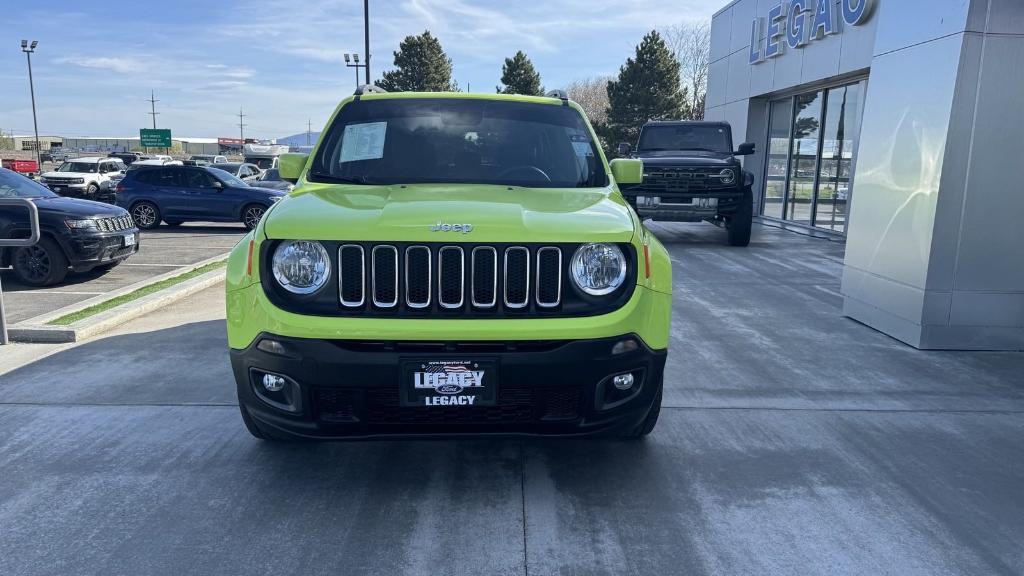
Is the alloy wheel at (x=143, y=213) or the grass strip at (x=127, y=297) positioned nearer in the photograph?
the grass strip at (x=127, y=297)

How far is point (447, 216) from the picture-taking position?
10.2 ft

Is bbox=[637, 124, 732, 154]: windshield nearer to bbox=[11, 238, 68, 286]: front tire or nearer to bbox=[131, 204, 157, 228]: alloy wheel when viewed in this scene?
bbox=[11, 238, 68, 286]: front tire

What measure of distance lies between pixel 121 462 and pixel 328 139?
6.89 ft

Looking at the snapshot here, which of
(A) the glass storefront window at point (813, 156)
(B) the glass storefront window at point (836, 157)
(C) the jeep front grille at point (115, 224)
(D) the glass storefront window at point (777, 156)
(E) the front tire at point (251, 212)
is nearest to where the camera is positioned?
(C) the jeep front grille at point (115, 224)

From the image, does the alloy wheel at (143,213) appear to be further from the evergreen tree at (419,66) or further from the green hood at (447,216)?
the evergreen tree at (419,66)

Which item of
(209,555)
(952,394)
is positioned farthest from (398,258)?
(952,394)

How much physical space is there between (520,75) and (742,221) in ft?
144

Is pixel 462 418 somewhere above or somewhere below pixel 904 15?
below

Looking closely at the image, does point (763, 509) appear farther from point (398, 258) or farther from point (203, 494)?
point (203, 494)

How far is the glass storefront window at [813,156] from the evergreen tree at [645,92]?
25.4 metres

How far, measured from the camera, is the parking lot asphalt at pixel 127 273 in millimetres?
7488

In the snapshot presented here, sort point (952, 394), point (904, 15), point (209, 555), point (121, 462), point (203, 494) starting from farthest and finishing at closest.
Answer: point (904, 15) → point (952, 394) → point (121, 462) → point (203, 494) → point (209, 555)

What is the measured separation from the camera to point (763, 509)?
3238 mm

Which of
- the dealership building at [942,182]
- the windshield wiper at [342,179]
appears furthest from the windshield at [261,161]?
the windshield wiper at [342,179]
